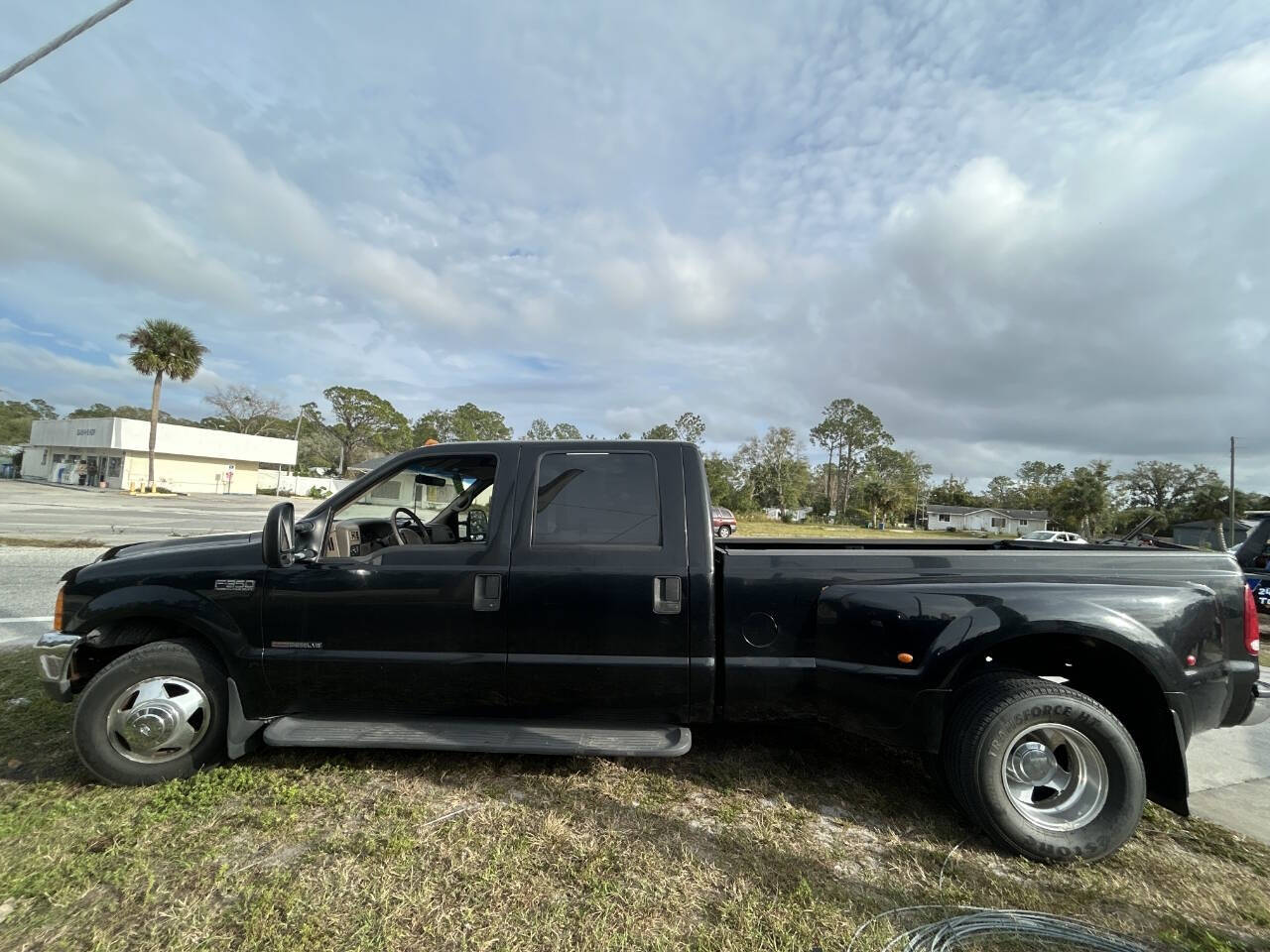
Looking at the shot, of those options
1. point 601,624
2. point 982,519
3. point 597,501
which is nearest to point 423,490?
point 597,501

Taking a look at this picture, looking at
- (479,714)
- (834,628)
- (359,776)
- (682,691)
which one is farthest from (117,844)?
(834,628)

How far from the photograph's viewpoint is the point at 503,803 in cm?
287

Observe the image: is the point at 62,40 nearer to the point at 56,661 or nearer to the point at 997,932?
the point at 56,661

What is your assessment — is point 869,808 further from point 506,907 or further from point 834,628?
point 506,907

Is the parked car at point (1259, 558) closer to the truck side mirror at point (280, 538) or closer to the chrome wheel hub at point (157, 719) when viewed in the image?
the truck side mirror at point (280, 538)

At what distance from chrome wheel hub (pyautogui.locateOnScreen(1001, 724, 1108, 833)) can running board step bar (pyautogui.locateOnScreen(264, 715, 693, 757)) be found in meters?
1.49

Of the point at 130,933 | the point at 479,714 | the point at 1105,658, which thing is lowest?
the point at 130,933

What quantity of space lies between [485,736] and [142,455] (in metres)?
53.2

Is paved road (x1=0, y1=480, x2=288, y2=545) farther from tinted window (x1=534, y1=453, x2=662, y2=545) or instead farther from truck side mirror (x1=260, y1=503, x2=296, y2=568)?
tinted window (x1=534, y1=453, x2=662, y2=545)

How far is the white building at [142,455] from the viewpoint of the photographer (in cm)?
4203

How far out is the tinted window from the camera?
10.1 ft

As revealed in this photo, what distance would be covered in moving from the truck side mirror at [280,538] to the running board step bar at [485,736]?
2.76 feet

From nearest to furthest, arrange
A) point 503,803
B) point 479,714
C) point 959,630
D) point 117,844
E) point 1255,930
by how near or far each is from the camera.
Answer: point 1255,930
point 117,844
point 959,630
point 503,803
point 479,714

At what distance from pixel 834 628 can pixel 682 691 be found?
2.62 feet
